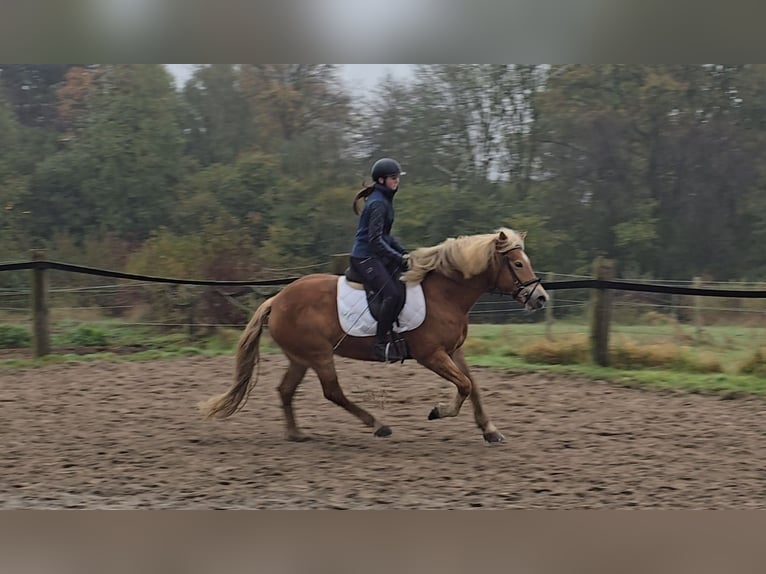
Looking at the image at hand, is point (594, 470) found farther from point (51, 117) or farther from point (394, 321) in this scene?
point (51, 117)

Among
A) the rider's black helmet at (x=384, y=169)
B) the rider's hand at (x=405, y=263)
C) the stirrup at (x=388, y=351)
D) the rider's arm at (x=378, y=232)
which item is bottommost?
the stirrup at (x=388, y=351)

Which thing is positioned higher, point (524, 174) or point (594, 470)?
point (524, 174)

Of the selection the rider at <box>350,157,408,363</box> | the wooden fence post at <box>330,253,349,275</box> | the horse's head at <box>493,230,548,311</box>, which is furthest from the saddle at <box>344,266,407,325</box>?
the wooden fence post at <box>330,253,349,275</box>

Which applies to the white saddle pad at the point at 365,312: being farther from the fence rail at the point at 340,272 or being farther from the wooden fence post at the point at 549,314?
the wooden fence post at the point at 549,314

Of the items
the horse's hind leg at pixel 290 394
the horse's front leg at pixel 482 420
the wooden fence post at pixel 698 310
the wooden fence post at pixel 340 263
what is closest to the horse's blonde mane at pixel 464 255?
the horse's front leg at pixel 482 420

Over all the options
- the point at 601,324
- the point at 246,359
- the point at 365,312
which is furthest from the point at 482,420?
the point at 601,324

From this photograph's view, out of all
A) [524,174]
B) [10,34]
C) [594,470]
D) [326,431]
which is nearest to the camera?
[10,34]

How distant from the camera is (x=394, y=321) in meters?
3.71

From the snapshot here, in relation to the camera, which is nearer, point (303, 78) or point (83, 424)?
point (83, 424)

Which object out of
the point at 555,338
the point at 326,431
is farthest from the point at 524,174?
the point at 326,431

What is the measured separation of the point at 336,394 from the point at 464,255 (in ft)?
3.15

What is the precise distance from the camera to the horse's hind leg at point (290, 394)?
3895mm

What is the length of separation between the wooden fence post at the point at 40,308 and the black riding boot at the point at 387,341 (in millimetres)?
3042

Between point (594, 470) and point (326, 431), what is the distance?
1.41m
